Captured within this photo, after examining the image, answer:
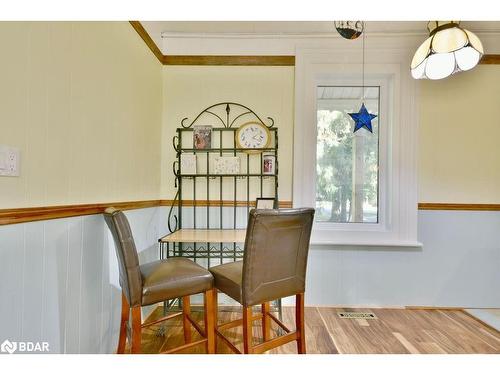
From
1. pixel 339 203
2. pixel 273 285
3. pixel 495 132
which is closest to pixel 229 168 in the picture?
pixel 339 203

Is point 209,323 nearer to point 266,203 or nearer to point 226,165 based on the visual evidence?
point 266,203

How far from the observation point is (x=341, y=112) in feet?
7.88

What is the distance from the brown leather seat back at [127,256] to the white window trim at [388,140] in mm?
1445

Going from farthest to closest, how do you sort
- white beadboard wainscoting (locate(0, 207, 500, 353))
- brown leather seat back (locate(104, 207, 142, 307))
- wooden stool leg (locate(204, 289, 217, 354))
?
wooden stool leg (locate(204, 289, 217, 354))
brown leather seat back (locate(104, 207, 142, 307))
white beadboard wainscoting (locate(0, 207, 500, 353))

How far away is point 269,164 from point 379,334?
153 cm

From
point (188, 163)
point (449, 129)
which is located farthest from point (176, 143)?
point (449, 129)

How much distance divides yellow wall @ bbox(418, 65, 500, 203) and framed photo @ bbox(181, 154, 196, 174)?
78.1 inches

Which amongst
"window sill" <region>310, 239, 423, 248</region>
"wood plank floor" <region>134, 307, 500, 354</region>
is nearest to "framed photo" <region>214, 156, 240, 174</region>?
"window sill" <region>310, 239, 423, 248</region>

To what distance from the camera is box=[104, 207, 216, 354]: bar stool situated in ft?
4.09

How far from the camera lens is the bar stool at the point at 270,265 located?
4.14 ft

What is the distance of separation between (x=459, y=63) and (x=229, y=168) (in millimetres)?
1889

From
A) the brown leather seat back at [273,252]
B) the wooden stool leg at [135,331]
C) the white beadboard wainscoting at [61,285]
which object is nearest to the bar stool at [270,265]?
the brown leather seat back at [273,252]

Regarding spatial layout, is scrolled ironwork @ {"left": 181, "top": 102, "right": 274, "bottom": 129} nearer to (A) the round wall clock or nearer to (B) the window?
(A) the round wall clock
